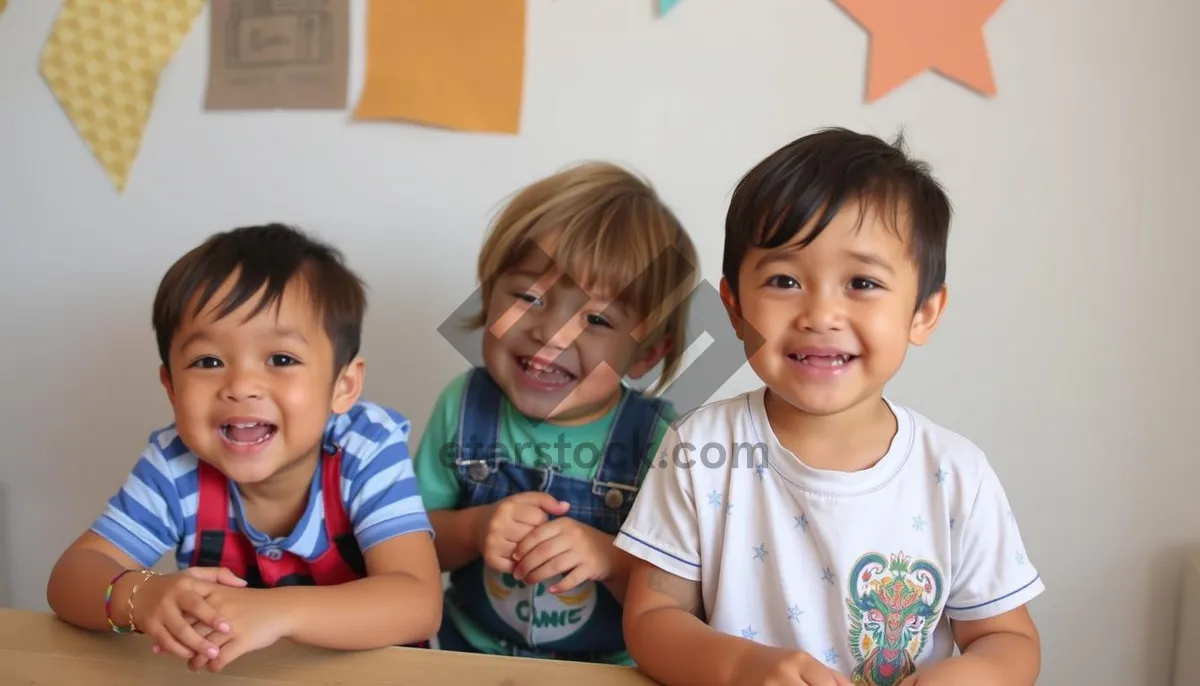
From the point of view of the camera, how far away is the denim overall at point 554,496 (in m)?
0.95

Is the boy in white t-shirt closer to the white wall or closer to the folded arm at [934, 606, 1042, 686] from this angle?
the folded arm at [934, 606, 1042, 686]

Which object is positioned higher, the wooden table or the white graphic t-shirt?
the white graphic t-shirt

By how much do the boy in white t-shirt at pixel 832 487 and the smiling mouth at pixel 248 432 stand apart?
34 centimetres

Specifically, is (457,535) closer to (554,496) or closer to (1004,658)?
(554,496)

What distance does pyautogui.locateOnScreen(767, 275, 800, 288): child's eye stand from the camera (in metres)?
0.72

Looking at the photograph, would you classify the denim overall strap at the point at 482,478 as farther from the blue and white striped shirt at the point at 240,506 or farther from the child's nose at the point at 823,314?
the child's nose at the point at 823,314

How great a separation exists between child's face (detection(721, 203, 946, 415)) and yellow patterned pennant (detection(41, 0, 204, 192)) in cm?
94

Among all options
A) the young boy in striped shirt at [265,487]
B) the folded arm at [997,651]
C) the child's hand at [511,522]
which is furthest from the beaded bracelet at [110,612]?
the folded arm at [997,651]

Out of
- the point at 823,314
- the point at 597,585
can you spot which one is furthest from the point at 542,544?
the point at 823,314

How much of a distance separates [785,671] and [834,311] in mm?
271

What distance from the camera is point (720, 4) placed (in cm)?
108

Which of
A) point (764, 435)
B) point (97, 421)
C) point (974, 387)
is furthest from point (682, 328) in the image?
point (97, 421)

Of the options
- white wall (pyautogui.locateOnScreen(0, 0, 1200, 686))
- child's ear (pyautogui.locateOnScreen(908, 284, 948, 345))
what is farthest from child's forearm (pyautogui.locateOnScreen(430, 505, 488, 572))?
child's ear (pyautogui.locateOnScreen(908, 284, 948, 345))

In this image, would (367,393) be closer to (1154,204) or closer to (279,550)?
(279,550)
